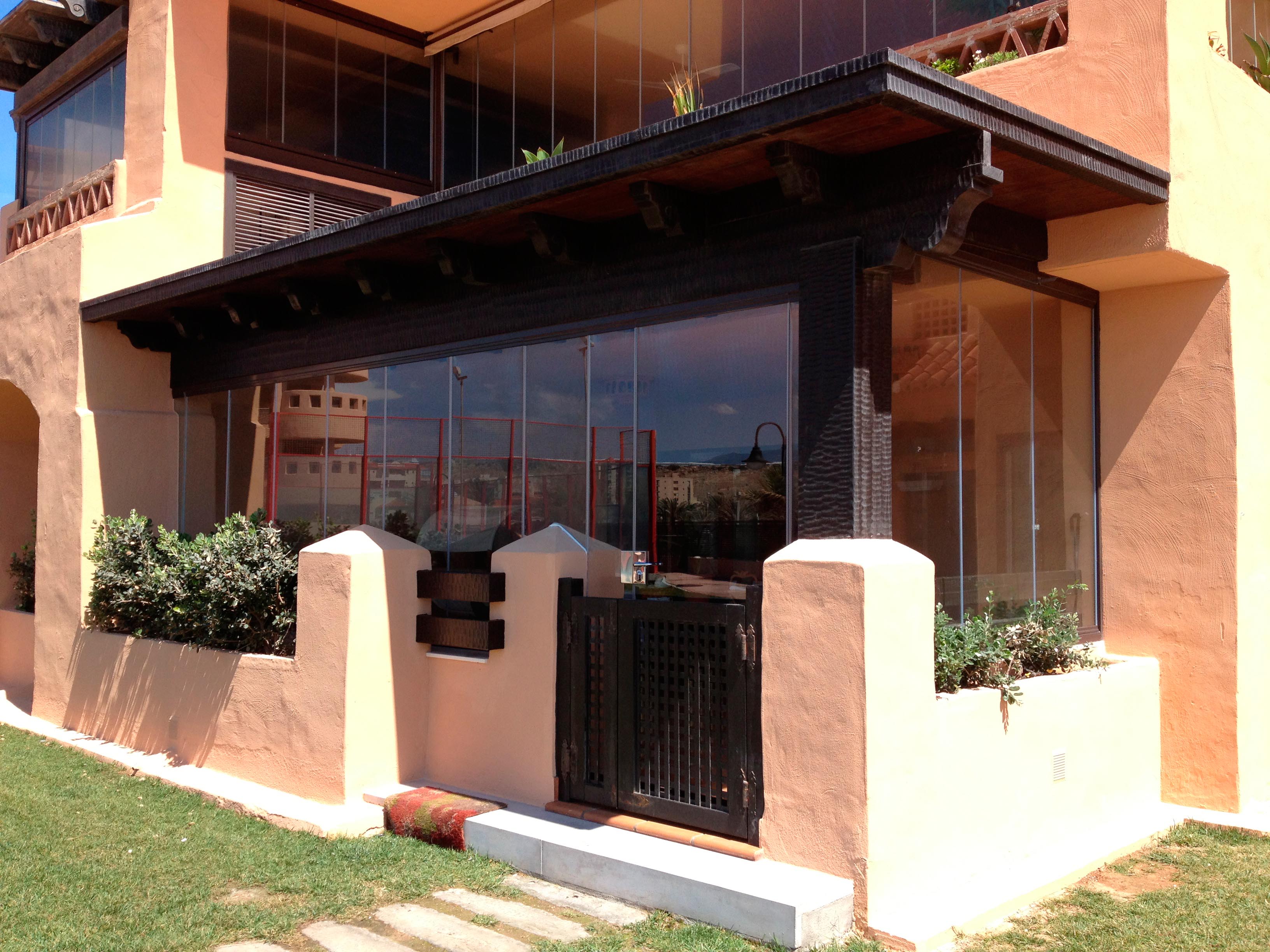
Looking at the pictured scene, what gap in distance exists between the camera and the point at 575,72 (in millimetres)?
11422

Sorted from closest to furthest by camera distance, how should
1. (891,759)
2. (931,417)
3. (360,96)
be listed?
(891,759), (931,417), (360,96)

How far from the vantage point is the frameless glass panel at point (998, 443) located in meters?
6.87

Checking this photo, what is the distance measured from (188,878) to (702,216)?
480 centimetres

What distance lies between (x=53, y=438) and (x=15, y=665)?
3354mm

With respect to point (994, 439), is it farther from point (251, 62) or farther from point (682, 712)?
point (251, 62)

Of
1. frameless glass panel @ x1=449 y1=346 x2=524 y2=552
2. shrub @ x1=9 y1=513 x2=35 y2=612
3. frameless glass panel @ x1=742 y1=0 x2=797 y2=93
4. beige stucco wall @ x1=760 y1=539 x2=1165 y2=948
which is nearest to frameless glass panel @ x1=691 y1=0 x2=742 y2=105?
frameless glass panel @ x1=742 y1=0 x2=797 y2=93

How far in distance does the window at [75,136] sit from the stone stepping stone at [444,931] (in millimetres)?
9534

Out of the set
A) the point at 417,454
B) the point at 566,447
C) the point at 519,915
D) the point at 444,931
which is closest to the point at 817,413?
the point at 566,447

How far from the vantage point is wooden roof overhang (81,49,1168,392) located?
5.39 meters

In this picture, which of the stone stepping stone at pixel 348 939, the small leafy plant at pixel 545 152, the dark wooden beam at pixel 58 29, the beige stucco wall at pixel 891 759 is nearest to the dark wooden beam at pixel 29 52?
the dark wooden beam at pixel 58 29

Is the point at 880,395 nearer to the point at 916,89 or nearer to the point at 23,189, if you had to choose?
the point at 916,89

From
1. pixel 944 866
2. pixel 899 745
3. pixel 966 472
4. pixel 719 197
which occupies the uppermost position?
pixel 719 197

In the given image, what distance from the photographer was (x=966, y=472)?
22.6 feet

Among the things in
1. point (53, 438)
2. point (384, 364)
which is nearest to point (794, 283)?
point (384, 364)
